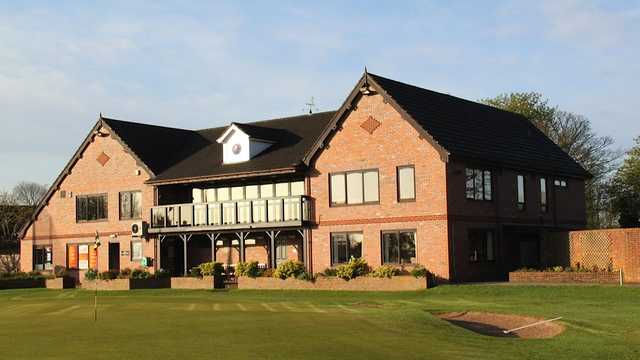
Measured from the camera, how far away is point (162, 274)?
46.8 metres

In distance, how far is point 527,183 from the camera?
4397 centimetres

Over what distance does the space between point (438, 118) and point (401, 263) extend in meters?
7.13

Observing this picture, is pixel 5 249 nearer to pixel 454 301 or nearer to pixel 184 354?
pixel 454 301

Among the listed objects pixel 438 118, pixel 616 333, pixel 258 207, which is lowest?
pixel 616 333

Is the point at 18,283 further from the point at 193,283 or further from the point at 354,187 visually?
the point at 354,187

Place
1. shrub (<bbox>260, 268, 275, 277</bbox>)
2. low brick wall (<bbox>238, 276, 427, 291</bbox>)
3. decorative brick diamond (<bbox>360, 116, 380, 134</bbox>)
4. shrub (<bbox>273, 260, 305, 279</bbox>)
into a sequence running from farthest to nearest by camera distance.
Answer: shrub (<bbox>260, 268, 275, 277</bbox>)
shrub (<bbox>273, 260, 305, 279</bbox>)
decorative brick diamond (<bbox>360, 116, 380, 134</bbox>)
low brick wall (<bbox>238, 276, 427, 291</bbox>)

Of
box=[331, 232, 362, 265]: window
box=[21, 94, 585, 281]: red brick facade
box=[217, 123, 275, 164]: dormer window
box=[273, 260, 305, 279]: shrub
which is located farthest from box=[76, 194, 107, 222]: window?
box=[331, 232, 362, 265]: window

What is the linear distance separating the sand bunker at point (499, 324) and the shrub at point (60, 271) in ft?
104

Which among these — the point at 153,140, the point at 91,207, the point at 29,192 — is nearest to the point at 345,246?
the point at 153,140

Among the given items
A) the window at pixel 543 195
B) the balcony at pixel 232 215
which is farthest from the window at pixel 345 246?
the window at pixel 543 195

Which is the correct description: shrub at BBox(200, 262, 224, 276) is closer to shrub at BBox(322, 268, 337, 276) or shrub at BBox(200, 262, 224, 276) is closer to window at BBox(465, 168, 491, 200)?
shrub at BBox(322, 268, 337, 276)

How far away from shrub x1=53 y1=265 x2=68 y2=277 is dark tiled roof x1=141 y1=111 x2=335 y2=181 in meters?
8.56

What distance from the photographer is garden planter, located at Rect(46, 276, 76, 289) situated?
160 ft

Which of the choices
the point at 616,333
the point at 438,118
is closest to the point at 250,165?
the point at 438,118
